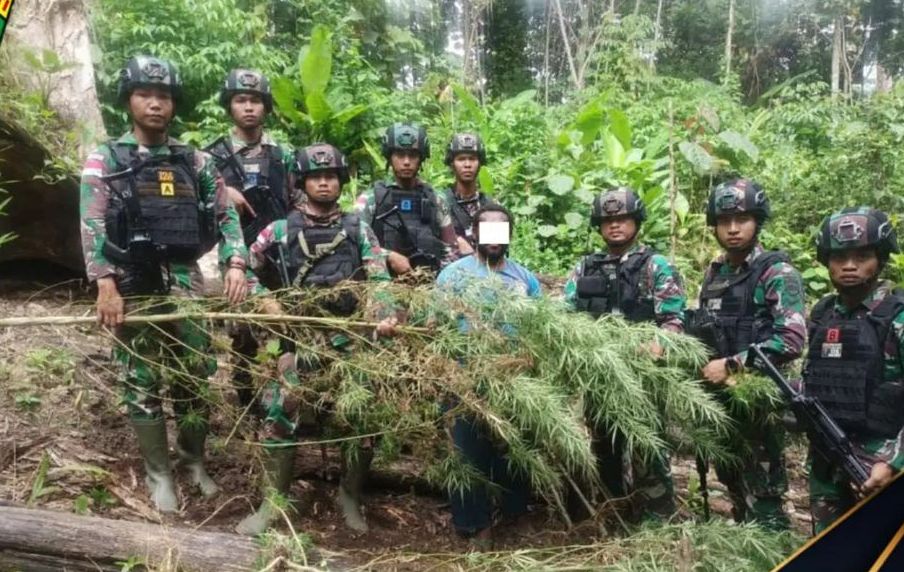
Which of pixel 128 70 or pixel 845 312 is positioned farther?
pixel 128 70

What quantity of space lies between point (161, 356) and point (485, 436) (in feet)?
5.49

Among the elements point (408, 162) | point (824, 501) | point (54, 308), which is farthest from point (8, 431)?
point (824, 501)

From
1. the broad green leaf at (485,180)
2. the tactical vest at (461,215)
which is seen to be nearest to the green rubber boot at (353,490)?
the tactical vest at (461,215)

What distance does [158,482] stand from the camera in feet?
13.7

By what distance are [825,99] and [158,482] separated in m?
3.74

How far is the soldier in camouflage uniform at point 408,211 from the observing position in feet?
16.4

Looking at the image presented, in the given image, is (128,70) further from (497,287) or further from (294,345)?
(497,287)

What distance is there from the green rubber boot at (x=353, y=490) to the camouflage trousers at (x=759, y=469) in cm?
187

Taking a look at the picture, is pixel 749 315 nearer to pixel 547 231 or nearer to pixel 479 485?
pixel 479 485

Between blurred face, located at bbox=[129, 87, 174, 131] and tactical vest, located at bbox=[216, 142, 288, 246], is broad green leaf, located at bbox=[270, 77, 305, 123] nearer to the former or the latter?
tactical vest, located at bbox=[216, 142, 288, 246]

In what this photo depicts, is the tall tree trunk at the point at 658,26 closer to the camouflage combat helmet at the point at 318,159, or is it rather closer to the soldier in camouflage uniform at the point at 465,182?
the camouflage combat helmet at the point at 318,159

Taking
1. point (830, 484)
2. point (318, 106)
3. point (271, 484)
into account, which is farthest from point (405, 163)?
point (318, 106)

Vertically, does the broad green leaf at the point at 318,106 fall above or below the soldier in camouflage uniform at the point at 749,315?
above

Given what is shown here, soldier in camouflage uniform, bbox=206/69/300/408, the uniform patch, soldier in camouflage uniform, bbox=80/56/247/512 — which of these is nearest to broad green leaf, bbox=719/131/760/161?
the uniform patch
